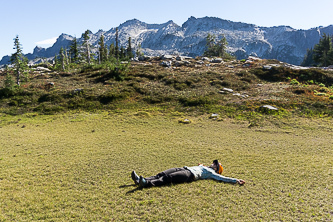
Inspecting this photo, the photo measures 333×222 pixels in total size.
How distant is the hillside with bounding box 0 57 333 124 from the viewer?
29422mm

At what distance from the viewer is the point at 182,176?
9.85 m

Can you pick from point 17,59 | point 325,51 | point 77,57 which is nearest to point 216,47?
point 325,51

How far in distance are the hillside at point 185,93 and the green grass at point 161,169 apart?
609 centimetres

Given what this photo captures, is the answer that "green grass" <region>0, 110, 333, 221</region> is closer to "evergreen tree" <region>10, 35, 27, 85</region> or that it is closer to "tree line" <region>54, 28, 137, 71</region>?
"evergreen tree" <region>10, 35, 27, 85</region>

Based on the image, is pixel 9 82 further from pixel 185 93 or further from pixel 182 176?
pixel 182 176

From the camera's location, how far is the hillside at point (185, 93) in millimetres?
29422

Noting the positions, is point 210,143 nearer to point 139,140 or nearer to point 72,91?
point 139,140

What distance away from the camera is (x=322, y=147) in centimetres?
1616

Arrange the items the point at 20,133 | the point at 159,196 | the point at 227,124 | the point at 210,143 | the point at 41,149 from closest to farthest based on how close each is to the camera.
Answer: the point at 159,196 < the point at 41,149 < the point at 210,143 < the point at 20,133 < the point at 227,124

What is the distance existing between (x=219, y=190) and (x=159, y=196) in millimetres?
3057

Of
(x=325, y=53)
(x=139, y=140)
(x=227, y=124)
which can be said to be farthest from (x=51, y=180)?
(x=325, y=53)

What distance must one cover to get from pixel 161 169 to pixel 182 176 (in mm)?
2606

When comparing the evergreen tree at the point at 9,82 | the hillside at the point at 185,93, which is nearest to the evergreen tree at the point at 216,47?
the hillside at the point at 185,93

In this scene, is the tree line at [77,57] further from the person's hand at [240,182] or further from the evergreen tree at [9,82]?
the person's hand at [240,182]
